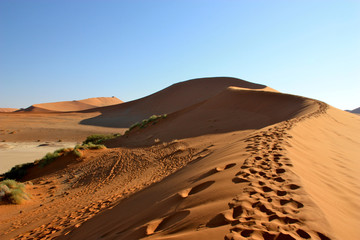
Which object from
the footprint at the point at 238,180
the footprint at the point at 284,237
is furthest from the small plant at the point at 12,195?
the footprint at the point at 284,237

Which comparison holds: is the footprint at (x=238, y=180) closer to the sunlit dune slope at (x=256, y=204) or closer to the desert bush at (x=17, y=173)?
the sunlit dune slope at (x=256, y=204)

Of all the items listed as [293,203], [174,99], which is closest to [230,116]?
[293,203]

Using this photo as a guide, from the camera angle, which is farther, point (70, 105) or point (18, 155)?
point (70, 105)

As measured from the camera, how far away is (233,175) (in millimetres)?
3602

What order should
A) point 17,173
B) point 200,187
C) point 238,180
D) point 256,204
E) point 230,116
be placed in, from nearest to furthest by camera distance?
point 256,204 → point 238,180 → point 200,187 → point 17,173 → point 230,116

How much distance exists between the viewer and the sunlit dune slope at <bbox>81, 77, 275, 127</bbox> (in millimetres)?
44109

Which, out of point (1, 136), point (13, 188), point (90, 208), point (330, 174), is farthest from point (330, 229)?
point (1, 136)

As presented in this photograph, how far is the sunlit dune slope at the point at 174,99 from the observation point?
4411 centimetres

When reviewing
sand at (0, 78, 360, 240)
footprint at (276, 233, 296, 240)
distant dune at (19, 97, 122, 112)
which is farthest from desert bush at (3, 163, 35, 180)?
distant dune at (19, 97, 122, 112)

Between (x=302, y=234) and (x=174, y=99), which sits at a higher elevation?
(x=174, y=99)

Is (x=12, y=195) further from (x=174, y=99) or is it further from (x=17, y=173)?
(x=174, y=99)

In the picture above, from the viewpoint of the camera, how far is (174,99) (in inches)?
1900

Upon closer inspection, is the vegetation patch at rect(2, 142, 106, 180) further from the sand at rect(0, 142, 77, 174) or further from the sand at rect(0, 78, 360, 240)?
the sand at rect(0, 142, 77, 174)

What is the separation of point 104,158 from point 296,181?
9.82 meters
